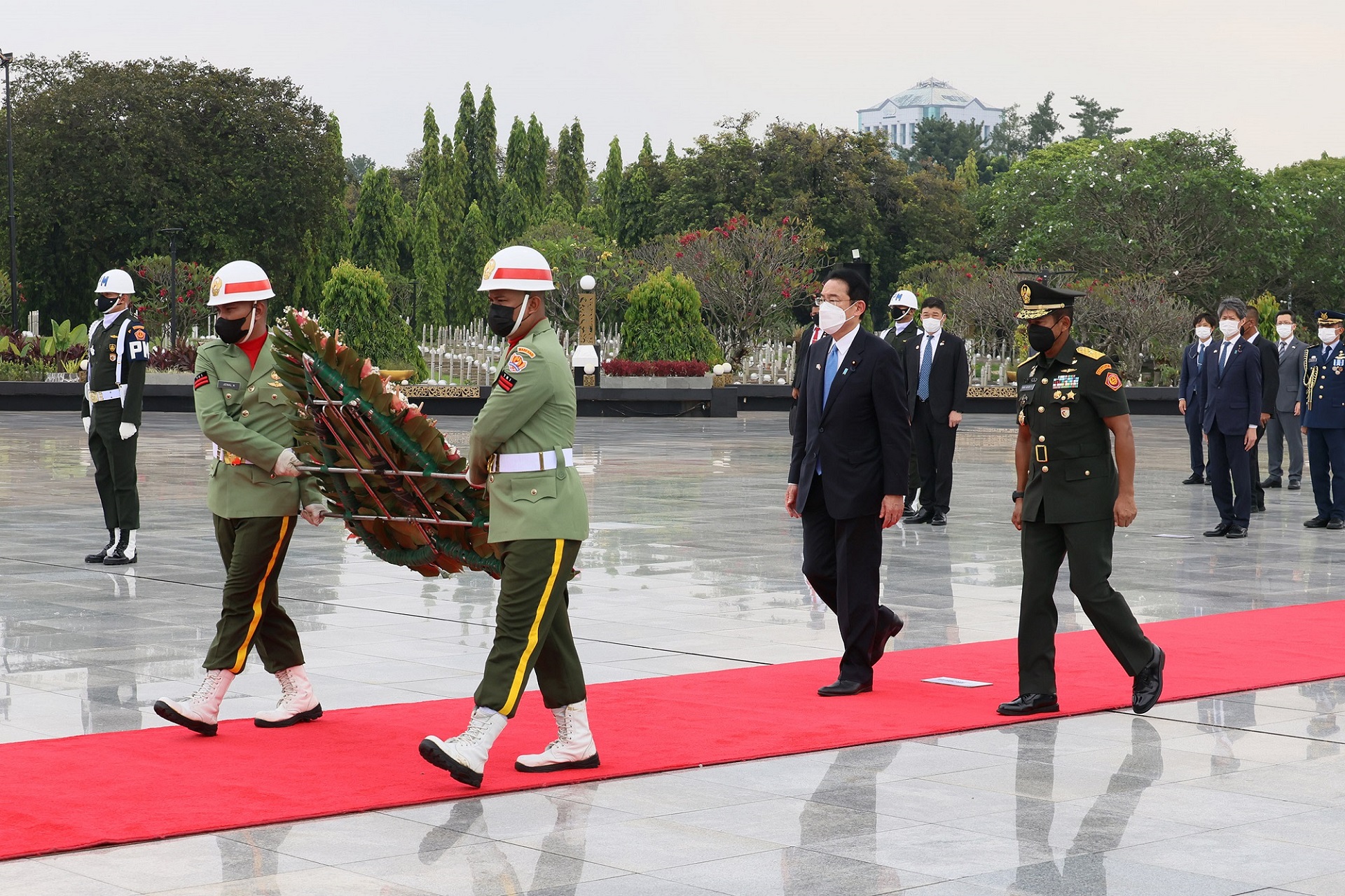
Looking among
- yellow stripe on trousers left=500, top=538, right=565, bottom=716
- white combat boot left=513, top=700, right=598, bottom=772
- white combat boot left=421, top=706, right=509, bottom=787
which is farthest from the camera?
white combat boot left=513, top=700, right=598, bottom=772

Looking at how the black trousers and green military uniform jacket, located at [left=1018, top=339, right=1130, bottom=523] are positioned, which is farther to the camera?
the black trousers

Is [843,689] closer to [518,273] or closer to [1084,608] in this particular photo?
[1084,608]

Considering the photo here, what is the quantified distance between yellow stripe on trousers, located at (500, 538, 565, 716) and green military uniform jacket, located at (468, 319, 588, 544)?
0.31ft

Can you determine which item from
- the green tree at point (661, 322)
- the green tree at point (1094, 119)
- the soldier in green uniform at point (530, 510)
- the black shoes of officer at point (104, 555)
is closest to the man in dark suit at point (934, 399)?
the black shoes of officer at point (104, 555)

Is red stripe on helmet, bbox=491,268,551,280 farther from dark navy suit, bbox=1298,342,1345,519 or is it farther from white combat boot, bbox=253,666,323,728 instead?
dark navy suit, bbox=1298,342,1345,519

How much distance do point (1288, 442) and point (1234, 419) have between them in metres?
5.92

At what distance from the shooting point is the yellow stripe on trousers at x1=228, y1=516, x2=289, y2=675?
6328 millimetres

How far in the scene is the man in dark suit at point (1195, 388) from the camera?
17828 mm

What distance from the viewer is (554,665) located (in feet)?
19.2

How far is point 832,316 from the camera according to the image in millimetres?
7477

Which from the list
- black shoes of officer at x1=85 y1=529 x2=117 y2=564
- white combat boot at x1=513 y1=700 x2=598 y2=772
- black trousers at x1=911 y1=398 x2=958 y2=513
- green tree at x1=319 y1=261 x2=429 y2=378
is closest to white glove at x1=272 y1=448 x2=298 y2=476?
white combat boot at x1=513 y1=700 x2=598 y2=772

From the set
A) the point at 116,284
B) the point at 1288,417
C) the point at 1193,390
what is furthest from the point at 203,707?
the point at 1288,417

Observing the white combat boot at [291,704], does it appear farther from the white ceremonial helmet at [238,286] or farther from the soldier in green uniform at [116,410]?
the soldier in green uniform at [116,410]

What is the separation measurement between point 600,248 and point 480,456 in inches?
1647
